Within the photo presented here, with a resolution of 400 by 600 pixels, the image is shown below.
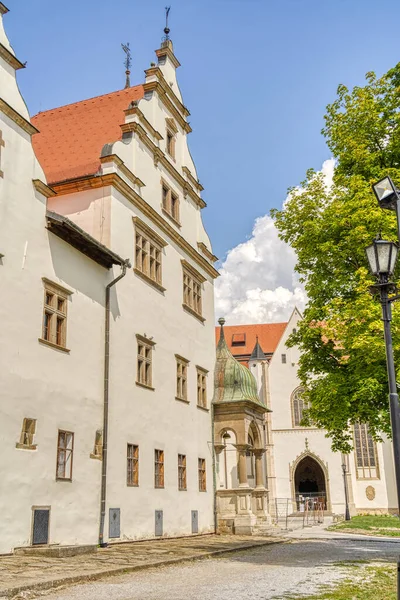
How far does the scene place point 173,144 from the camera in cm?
2470

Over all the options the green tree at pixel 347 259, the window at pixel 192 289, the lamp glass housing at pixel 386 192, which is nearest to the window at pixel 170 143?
the window at pixel 192 289

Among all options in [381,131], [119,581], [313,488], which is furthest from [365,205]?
[313,488]

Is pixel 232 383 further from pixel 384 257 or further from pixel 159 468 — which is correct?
pixel 384 257

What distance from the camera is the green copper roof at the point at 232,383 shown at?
25.3 m

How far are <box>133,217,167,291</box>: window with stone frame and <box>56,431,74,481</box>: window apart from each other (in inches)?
250

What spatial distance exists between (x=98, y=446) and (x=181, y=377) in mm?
6539

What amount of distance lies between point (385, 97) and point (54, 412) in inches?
486

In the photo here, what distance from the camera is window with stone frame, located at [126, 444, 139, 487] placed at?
18.3 m

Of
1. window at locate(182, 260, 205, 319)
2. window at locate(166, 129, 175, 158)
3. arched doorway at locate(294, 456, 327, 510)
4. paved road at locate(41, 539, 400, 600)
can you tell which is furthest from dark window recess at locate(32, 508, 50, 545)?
arched doorway at locate(294, 456, 327, 510)

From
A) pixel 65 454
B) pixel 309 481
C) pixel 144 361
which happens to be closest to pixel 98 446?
pixel 65 454

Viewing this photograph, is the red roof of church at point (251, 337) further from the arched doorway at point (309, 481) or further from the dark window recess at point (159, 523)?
the dark window recess at point (159, 523)

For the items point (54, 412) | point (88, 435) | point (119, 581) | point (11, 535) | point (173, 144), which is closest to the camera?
point (119, 581)

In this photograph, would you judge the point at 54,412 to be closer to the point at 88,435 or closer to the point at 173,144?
the point at 88,435

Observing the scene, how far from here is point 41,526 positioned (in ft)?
46.0
